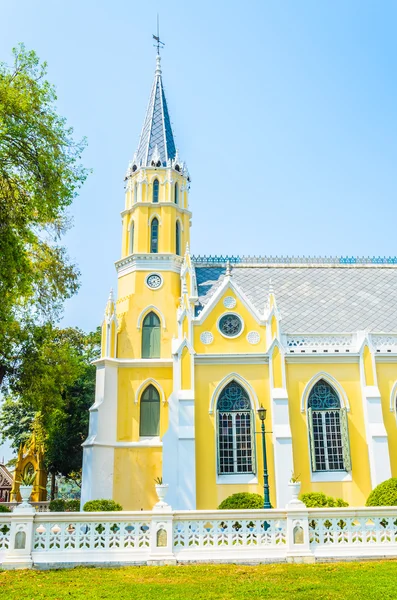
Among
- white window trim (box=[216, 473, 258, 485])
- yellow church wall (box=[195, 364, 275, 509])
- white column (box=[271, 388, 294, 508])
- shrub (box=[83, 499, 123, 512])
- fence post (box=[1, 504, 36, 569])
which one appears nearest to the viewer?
fence post (box=[1, 504, 36, 569])

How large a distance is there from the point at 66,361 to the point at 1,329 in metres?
5.47

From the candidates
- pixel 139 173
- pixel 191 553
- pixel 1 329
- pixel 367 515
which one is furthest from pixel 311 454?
pixel 139 173

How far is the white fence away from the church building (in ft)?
26.3

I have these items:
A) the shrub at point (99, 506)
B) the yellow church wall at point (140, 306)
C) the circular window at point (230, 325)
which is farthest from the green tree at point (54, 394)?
the circular window at point (230, 325)

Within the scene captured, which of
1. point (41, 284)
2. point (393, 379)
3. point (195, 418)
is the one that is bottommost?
point (195, 418)

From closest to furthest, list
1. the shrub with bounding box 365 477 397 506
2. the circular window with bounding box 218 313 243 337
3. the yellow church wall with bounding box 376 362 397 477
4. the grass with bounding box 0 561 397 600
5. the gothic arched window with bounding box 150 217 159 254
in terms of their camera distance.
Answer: the grass with bounding box 0 561 397 600 < the shrub with bounding box 365 477 397 506 < the yellow church wall with bounding box 376 362 397 477 < the circular window with bounding box 218 313 243 337 < the gothic arched window with bounding box 150 217 159 254

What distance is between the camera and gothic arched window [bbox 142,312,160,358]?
25.5 meters

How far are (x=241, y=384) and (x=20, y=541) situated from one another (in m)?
12.6

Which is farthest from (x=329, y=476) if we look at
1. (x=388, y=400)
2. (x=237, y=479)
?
(x=388, y=400)

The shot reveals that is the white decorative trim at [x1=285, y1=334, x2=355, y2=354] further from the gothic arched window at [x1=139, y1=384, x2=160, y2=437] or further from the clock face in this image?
the clock face

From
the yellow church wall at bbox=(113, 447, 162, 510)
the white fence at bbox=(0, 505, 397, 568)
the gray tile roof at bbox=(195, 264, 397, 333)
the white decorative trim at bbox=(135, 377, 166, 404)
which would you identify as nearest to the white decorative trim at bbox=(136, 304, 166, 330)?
the gray tile roof at bbox=(195, 264, 397, 333)

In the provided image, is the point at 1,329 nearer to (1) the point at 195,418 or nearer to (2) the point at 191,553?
(1) the point at 195,418

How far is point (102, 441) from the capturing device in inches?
918

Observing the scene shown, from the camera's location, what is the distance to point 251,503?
17.7m
